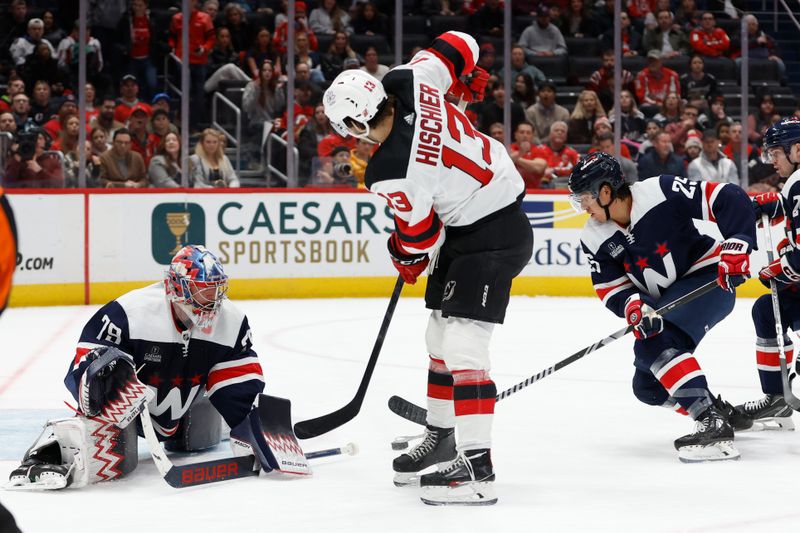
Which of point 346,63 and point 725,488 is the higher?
point 346,63

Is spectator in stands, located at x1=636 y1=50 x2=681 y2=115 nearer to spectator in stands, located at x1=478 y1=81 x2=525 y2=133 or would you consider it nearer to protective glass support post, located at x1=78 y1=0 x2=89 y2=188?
spectator in stands, located at x1=478 y1=81 x2=525 y2=133

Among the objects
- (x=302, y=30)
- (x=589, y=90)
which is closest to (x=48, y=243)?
(x=302, y=30)

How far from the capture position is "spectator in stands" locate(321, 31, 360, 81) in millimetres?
8797

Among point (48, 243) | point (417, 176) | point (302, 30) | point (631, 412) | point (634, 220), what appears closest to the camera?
point (417, 176)

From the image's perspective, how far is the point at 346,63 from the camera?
8.84 meters

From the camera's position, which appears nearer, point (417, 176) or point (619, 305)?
point (417, 176)

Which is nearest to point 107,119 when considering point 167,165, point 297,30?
point 167,165

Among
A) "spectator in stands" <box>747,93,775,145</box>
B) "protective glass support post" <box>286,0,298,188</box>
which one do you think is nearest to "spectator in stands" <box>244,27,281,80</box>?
"protective glass support post" <box>286,0,298,188</box>

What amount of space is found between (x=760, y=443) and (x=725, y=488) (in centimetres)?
72

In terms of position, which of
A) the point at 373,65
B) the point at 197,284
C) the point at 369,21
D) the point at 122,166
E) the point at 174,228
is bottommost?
the point at 174,228

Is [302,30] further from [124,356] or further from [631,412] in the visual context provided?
[124,356]

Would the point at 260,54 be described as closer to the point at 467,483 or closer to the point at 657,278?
the point at 657,278

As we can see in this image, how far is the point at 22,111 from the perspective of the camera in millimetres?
7969

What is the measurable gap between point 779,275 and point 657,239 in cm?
61
